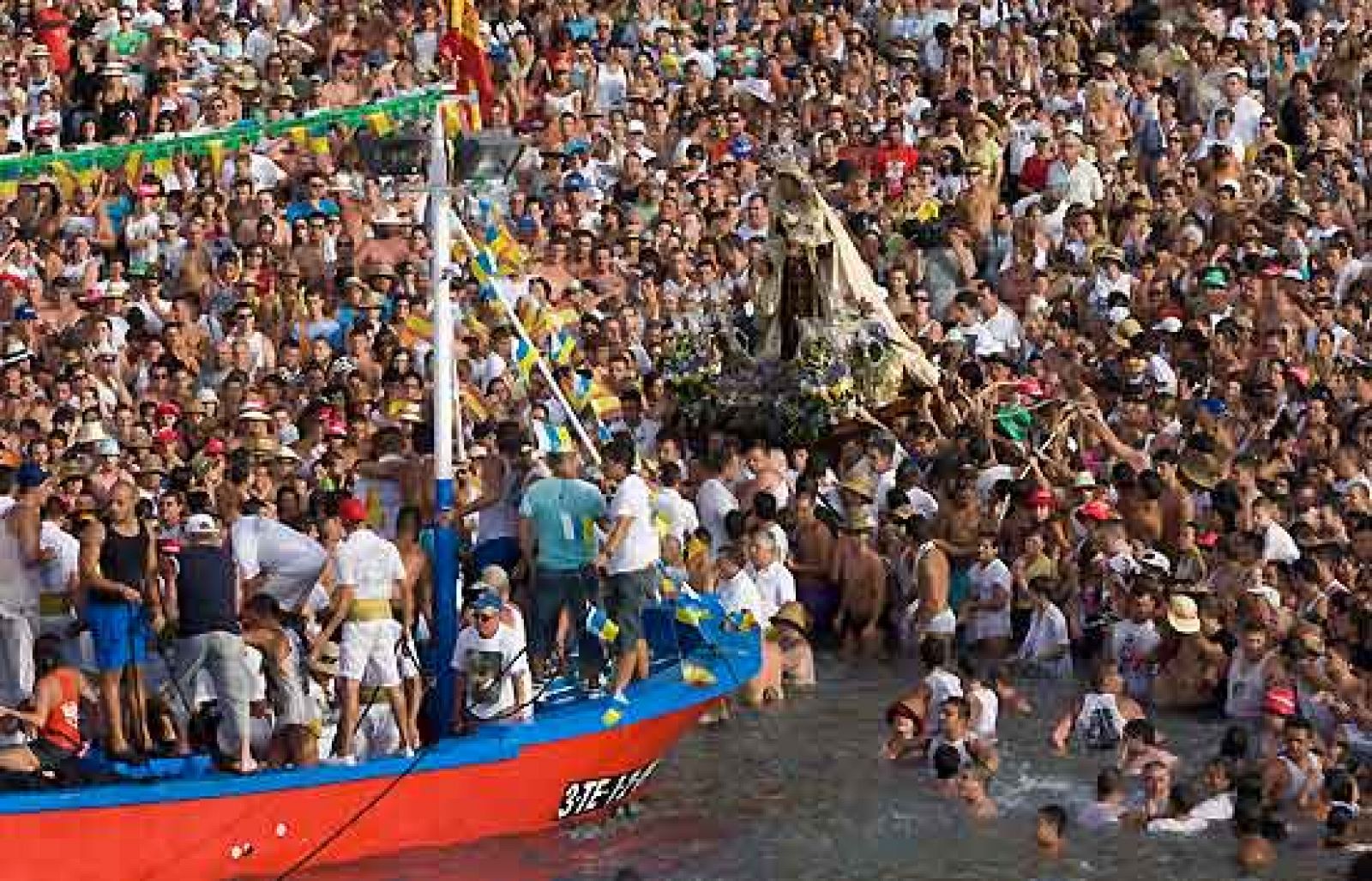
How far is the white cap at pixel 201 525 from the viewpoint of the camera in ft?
72.0

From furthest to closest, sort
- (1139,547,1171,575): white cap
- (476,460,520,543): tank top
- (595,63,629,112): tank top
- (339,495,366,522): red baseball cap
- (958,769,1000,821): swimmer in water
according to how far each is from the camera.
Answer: (595,63,629,112): tank top, (1139,547,1171,575): white cap, (476,460,520,543): tank top, (958,769,1000,821): swimmer in water, (339,495,366,522): red baseball cap

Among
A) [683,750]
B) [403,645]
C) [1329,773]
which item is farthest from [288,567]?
[1329,773]

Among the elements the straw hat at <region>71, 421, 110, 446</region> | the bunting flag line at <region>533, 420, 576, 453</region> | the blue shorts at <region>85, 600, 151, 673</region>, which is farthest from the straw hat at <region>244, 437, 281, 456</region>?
the blue shorts at <region>85, 600, 151, 673</region>

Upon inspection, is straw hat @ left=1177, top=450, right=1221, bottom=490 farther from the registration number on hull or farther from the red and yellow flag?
the red and yellow flag

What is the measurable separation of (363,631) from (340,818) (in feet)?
3.35

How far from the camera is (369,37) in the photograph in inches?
1302

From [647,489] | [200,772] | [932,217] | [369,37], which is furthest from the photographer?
[369,37]

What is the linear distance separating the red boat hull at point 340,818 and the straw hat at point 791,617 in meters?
2.61

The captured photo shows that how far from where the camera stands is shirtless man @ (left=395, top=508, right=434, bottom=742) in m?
21.7

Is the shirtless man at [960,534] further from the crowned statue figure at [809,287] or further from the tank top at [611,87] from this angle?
the tank top at [611,87]

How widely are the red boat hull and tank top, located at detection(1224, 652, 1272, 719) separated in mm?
3410

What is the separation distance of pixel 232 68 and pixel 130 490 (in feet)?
37.7

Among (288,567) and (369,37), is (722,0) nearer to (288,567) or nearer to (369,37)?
(369,37)

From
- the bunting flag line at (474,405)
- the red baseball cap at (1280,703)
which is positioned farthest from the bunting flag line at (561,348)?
the red baseball cap at (1280,703)
